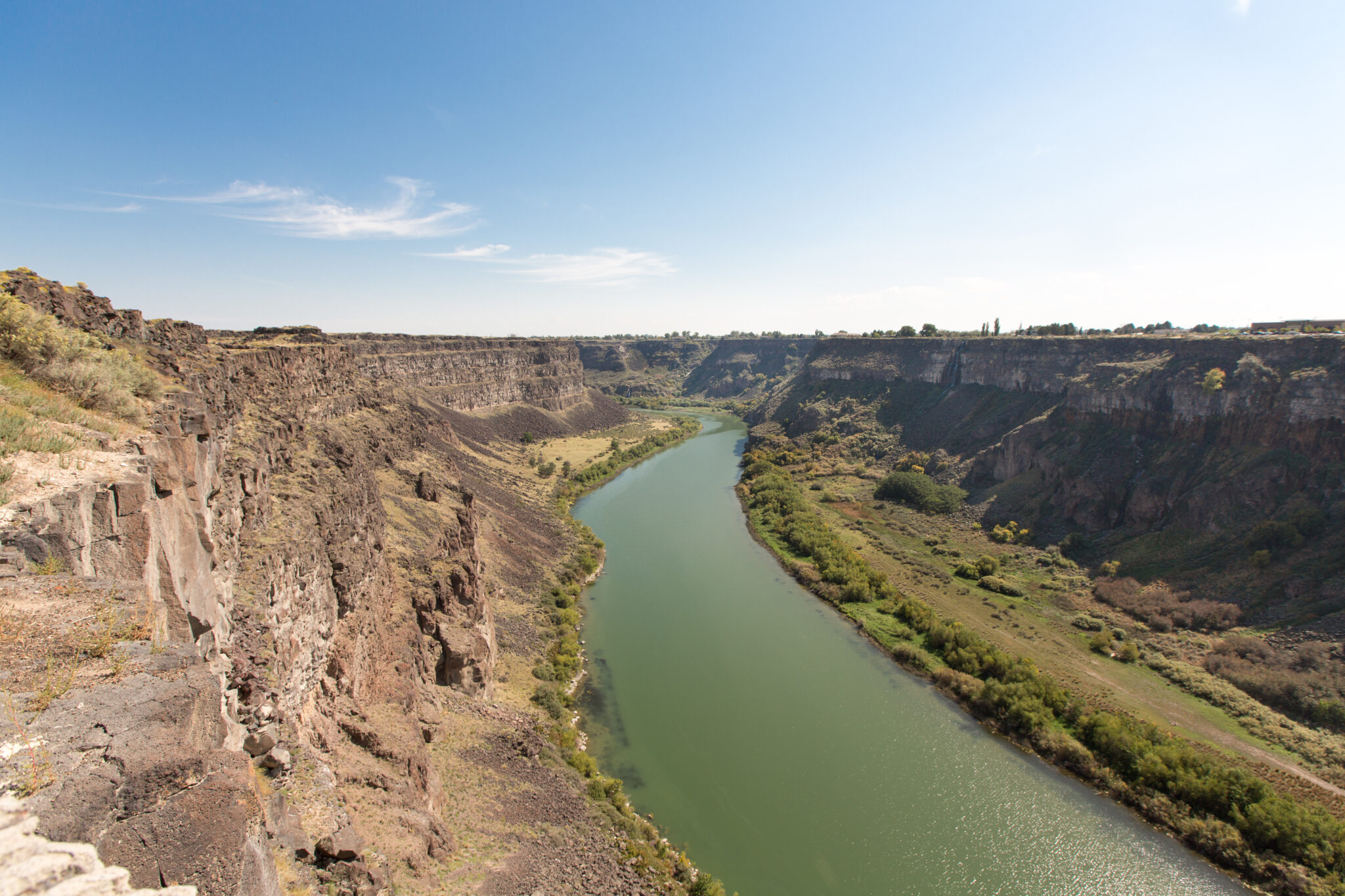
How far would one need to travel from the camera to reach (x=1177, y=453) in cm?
4350

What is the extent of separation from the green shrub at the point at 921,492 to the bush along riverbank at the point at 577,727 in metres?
31.8

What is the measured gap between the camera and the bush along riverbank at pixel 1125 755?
60.5ft

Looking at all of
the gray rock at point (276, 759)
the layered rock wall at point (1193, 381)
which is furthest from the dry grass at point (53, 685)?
the layered rock wall at point (1193, 381)

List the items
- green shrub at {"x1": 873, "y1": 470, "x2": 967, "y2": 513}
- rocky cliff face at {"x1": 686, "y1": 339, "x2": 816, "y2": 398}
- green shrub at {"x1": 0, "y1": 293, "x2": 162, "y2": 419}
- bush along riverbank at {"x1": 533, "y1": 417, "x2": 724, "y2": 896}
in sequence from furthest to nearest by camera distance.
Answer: rocky cliff face at {"x1": 686, "y1": 339, "x2": 816, "y2": 398} → green shrub at {"x1": 873, "y1": 470, "x2": 967, "y2": 513} → bush along riverbank at {"x1": 533, "y1": 417, "x2": 724, "y2": 896} → green shrub at {"x1": 0, "y1": 293, "x2": 162, "y2": 419}

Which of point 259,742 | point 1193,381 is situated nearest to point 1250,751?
point 1193,381

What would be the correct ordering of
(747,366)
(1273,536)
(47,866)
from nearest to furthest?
(47,866), (1273,536), (747,366)

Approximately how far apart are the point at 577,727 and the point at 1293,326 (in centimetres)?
7048

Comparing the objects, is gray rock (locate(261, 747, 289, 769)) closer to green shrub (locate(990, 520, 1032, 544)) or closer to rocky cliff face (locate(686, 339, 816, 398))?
green shrub (locate(990, 520, 1032, 544))

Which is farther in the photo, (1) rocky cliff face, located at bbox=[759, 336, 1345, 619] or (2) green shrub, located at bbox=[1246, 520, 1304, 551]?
(1) rocky cliff face, located at bbox=[759, 336, 1345, 619]

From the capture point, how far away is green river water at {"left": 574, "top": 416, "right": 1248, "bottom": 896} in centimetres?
1908

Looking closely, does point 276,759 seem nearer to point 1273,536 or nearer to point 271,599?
point 271,599

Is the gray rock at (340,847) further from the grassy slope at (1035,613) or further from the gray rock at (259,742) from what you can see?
the grassy slope at (1035,613)

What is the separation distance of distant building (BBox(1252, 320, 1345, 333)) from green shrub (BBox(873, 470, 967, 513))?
98.3 feet

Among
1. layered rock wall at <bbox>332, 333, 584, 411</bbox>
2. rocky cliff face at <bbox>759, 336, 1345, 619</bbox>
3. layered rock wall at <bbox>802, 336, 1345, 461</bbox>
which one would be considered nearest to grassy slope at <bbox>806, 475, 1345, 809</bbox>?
rocky cliff face at <bbox>759, 336, 1345, 619</bbox>
